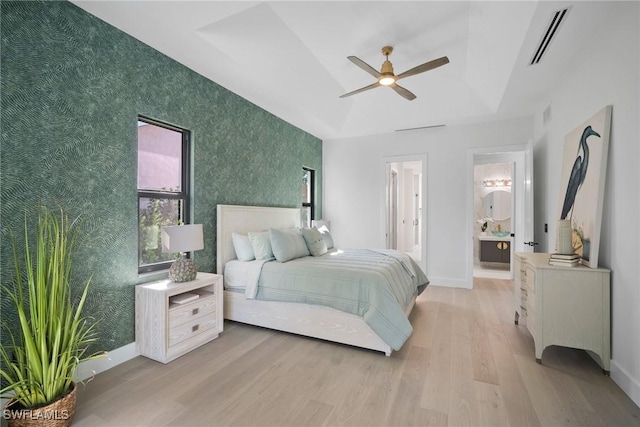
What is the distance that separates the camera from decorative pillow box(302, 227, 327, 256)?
372 centimetres

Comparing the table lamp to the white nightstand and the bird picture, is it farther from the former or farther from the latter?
the bird picture

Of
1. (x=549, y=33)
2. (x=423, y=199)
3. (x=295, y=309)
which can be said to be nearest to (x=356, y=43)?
(x=549, y=33)

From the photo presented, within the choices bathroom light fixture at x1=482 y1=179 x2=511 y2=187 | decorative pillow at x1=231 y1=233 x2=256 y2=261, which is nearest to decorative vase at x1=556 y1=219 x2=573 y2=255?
decorative pillow at x1=231 y1=233 x2=256 y2=261

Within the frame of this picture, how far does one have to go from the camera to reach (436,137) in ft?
16.7

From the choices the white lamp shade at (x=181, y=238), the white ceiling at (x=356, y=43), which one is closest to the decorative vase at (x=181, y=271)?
the white lamp shade at (x=181, y=238)

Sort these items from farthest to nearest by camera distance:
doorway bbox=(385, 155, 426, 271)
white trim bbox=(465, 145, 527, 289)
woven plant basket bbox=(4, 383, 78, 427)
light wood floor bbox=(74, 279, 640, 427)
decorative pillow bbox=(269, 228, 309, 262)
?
1. doorway bbox=(385, 155, 426, 271)
2. white trim bbox=(465, 145, 527, 289)
3. decorative pillow bbox=(269, 228, 309, 262)
4. light wood floor bbox=(74, 279, 640, 427)
5. woven plant basket bbox=(4, 383, 78, 427)

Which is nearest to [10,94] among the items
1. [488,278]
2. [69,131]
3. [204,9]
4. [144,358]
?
[69,131]

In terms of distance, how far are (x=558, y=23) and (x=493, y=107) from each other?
197 centimetres

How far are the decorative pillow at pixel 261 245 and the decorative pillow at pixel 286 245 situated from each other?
4.8 inches

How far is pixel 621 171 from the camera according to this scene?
6.73 feet

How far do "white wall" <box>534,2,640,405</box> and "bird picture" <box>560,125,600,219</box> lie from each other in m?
0.20

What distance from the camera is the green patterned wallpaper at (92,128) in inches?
72.8

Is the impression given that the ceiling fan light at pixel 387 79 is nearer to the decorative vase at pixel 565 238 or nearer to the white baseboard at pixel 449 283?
the decorative vase at pixel 565 238

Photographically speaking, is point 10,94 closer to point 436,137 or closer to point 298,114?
point 298,114
